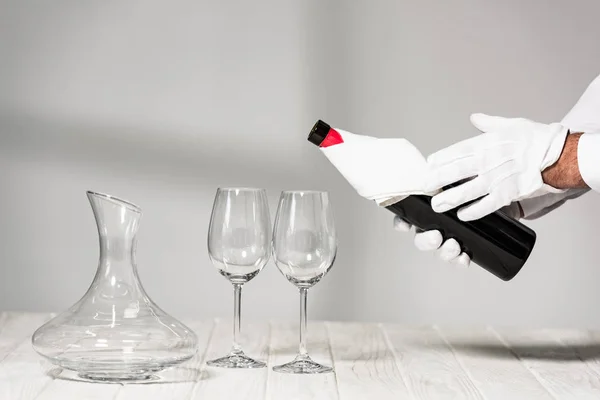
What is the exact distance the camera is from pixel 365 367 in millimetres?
1184

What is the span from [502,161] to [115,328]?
615mm

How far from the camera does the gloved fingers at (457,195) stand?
→ 3.93 ft

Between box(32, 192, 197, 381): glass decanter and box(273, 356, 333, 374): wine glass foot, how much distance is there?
135 mm

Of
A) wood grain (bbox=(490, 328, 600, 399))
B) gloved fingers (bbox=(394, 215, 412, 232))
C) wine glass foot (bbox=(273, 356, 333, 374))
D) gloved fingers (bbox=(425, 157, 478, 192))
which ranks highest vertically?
gloved fingers (bbox=(425, 157, 478, 192))

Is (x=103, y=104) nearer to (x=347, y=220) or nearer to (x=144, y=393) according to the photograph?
(x=347, y=220)

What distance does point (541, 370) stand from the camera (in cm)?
120

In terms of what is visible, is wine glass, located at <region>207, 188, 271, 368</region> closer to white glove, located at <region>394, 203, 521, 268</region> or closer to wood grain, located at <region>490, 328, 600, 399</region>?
white glove, located at <region>394, 203, 521, 268</region>

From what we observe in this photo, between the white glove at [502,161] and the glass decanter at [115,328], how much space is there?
1.39ft

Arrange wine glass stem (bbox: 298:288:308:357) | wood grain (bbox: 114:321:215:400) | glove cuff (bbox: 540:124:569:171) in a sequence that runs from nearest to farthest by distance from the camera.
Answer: wood grain (bbox: 114:321:215:400) < wine glass stem (bbox: 298:288:308:357) < glove cuff (bbox: 540:124:569:171)

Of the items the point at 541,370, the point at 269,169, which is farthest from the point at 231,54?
the point at 541,370

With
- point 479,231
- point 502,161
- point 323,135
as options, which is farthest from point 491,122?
point 323,135

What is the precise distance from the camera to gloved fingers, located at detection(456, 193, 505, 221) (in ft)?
3.94

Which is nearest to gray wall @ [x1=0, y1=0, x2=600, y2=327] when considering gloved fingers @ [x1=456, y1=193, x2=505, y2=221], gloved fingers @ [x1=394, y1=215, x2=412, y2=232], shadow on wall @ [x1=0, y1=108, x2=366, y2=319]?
shadow on wall @ [x1=0, y1=108, x2=366, y2=319]

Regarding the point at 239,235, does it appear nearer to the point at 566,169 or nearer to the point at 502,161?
the point at 502,161
